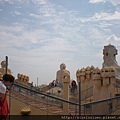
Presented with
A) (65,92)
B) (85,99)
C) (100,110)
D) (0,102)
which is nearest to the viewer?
(0,102)

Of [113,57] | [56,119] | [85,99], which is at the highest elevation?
[113,57]

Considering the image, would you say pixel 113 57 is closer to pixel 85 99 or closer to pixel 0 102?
pixel 85 99

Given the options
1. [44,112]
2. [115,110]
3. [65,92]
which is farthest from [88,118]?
[65,92]

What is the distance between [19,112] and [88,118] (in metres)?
6.20

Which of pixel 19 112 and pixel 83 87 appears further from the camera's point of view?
pixel 83 87

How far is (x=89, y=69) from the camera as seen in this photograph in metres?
24.2

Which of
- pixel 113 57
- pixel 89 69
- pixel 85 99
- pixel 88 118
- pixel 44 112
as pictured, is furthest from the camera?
pixel 113 57

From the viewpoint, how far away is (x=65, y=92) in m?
17.8

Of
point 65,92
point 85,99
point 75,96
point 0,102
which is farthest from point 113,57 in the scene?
point 0,102

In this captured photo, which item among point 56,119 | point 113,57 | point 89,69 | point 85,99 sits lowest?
point 56,119

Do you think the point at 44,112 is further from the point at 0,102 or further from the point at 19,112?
the point at 0,102

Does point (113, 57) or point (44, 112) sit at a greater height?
point (113, 57)

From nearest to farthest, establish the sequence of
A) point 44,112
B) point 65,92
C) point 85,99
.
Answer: point 44,112 < point 65,92 < point 85,99

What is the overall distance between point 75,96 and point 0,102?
19.6 metres
